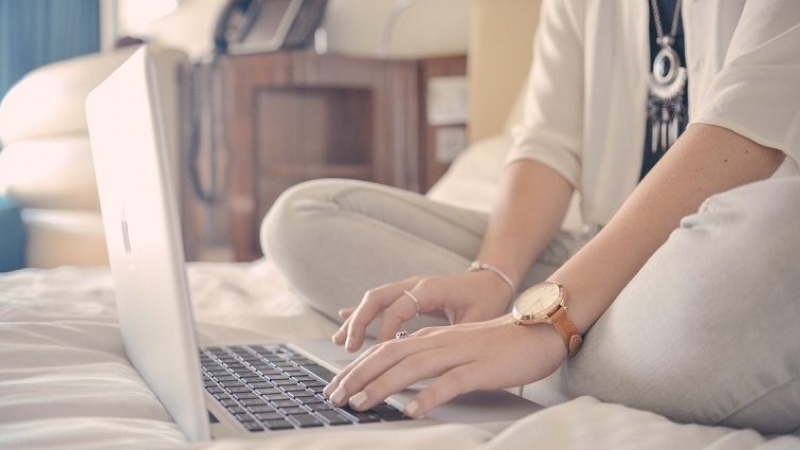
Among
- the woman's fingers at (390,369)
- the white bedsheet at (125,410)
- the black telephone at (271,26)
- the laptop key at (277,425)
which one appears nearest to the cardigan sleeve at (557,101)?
the white bedsheet at (125,410)

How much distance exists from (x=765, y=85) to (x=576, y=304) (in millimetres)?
252

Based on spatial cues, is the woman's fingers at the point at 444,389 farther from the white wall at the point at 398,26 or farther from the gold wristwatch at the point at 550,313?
the white wall at the point at 398,26

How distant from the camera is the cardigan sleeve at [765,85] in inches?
33.6

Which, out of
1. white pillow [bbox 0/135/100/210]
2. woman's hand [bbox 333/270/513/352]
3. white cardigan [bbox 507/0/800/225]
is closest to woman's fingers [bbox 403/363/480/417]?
woman's hand [bbox 333/270/513/352]

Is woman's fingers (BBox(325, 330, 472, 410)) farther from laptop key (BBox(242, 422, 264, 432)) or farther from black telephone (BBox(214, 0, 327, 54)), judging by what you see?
black telephone (BBox(214, 0, 327, 54))

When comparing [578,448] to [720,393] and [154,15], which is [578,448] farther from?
[154,15]

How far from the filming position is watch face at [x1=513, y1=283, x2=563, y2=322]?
0.78 m

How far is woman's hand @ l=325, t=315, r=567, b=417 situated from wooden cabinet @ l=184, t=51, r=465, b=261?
1874mm

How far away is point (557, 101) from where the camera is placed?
1301mm

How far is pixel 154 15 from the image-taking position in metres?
3.73

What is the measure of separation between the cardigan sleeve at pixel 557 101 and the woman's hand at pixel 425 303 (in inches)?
8.8

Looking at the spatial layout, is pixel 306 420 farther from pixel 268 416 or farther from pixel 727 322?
pixel 727 322

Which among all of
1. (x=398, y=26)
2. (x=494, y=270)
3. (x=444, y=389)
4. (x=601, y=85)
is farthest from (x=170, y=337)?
(x=398, y=26)

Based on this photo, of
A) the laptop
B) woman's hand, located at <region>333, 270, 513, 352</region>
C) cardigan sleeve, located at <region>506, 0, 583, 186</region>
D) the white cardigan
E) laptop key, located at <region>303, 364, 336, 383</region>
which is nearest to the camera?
the laptop
